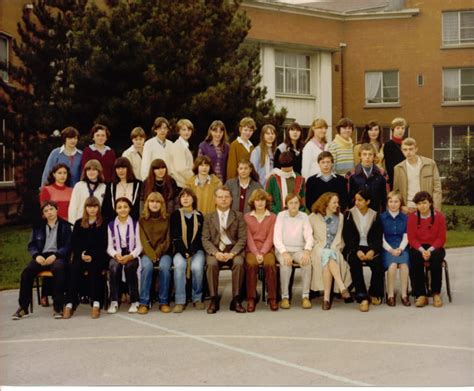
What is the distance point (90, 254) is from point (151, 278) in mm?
694

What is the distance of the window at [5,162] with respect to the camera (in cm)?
1542

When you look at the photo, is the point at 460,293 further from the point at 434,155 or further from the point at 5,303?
the point at 434,155

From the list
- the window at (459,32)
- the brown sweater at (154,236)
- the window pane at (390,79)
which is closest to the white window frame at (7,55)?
the brown sweater at (154,236)

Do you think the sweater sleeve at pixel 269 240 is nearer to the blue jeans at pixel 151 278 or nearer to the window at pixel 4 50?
the blue jeans at pixel 151 278

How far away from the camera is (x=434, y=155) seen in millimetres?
28891

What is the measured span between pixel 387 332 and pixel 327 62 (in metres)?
25.4

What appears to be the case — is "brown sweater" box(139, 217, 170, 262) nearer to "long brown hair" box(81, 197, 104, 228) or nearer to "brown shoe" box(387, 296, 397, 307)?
"long brown hair" box(81, 197, 104, 228)

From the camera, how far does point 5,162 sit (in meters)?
15.6

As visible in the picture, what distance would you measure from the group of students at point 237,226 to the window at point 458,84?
2144cm

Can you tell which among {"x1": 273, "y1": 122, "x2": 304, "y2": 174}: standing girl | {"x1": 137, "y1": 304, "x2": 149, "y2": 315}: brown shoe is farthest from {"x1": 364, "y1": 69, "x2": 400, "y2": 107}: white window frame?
{"x1": 137, "y1": 304, "x2": 149, "y2": 315}: brown shoe

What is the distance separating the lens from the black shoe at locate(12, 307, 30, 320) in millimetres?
8309

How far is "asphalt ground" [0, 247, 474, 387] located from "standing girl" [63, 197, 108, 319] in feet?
0.78

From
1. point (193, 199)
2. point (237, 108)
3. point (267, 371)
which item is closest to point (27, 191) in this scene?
point (237, 108)

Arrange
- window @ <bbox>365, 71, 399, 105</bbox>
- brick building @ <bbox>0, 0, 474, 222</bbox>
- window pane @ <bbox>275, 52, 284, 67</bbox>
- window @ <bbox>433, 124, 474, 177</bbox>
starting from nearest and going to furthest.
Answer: window @ <bbox>433, 124, 474, 177</bbox> < brick building @ <bbox>0, 0, 474, 222</bbox> < window pane @ <bbox>275, 52, 284, 67</bbox> < window @ <bbox>365, 71, 399, 105</bbox>
